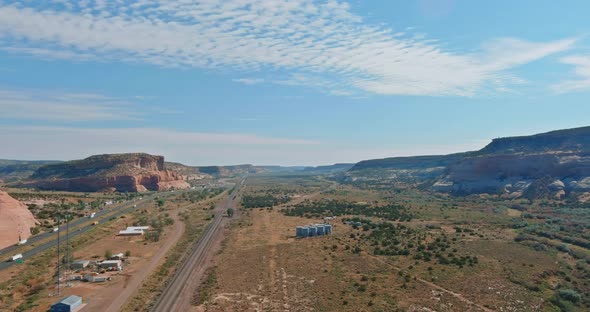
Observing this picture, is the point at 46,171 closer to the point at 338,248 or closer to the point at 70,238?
the point at 70,238

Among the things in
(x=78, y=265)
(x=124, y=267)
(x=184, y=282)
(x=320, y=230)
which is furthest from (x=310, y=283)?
(x=78, y=265)

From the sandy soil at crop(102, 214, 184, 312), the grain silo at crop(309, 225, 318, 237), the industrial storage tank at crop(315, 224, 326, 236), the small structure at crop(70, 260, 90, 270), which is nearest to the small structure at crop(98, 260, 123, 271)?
the small structure at crop(70, 260, 90, 270)

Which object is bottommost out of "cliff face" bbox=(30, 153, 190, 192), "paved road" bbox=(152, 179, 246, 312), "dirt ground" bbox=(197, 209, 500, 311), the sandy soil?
"dirt ground" bbox=(197, 209, 500, 311)

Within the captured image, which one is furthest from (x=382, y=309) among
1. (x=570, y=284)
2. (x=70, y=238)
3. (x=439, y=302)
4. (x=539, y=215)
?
(x=539, y=215)

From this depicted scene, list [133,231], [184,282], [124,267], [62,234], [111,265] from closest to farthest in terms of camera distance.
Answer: [184,282]
[111,265]
[124,267]
[62,234]
[133,231]

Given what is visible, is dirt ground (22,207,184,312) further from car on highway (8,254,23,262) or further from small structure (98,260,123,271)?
car on highway (8,254,23,262)

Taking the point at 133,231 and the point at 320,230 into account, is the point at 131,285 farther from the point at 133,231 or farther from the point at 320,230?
the point at 320,230
